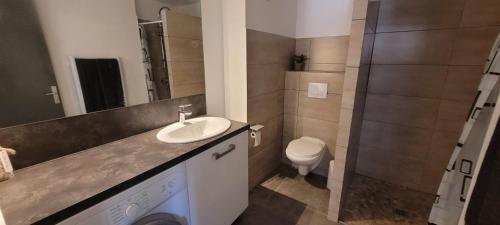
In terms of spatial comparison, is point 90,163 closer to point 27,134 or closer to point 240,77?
point 27,134

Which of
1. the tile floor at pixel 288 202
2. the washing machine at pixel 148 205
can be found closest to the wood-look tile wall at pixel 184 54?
the washing machine at pixel 148 205

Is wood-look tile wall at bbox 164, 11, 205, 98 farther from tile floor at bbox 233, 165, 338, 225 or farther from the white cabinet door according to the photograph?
tile floor at bbox 233, 165, 338, 225

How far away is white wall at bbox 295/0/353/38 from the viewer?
2115 millimetres

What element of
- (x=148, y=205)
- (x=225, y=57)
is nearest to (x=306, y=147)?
(x=225, y=57)

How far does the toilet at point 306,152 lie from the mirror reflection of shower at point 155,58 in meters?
1.29

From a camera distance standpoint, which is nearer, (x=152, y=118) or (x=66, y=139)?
(x=66, y=139)

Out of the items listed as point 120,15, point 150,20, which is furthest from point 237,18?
point 120,15

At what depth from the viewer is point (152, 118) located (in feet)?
4.75

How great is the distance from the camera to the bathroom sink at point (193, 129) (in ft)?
4.20

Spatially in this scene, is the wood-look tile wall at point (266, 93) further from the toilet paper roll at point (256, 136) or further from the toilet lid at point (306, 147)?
the toilet lid at point (306, 147)

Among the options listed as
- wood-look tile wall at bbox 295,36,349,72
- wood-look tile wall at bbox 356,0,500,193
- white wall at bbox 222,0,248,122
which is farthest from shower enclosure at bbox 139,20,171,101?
wood-look tile wall at bbox 356,0,500,193

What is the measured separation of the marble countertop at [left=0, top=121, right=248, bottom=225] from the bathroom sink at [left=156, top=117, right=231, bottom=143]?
1.9 inches

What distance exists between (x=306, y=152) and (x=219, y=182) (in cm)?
101

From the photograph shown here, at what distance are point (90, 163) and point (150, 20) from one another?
942 millimetres
